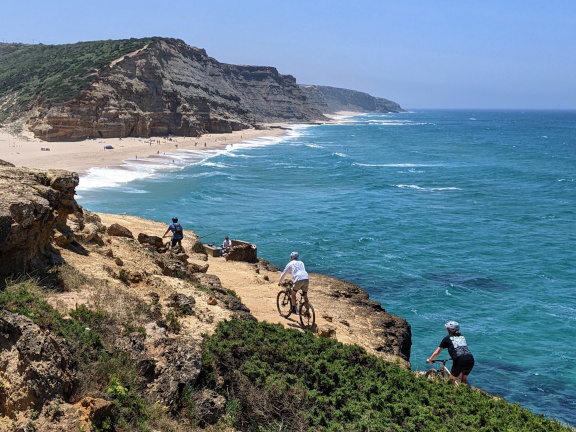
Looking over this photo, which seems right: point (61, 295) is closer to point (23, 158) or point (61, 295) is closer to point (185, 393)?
point (185, 393)

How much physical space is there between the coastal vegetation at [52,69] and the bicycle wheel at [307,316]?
63.3 metres

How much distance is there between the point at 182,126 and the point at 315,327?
73.1 m

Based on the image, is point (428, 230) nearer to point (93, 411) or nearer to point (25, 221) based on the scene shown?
point (25, 221)

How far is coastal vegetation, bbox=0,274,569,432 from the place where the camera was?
5.74 metres

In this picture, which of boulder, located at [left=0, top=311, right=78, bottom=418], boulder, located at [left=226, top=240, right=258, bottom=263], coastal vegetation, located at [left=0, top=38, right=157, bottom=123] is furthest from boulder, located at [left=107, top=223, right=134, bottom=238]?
coastal vegetation, located at [left=0, top=38, right=157, bottom=123]

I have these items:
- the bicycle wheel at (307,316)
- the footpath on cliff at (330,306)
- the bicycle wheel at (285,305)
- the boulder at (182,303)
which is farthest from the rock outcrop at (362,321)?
the boulder at (182,303)

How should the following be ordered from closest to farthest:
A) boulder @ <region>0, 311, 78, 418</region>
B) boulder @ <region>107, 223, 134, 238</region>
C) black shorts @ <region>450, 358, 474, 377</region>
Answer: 1. boulder @ <region>0, 311, 78, 418</region>
2. black shorts @ <region>450, 358, 474, 377</region>
3. boulder @ <region>107, 223, 134, 238</region>

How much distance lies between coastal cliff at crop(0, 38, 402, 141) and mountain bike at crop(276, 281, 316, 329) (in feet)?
194

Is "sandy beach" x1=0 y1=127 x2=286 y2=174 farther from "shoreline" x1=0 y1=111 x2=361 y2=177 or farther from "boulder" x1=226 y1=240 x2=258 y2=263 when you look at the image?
"boulder" x1=226 y1=240 x2=258 y2=263

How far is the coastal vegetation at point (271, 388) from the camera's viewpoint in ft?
18.8

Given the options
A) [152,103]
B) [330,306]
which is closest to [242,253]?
[330,306]

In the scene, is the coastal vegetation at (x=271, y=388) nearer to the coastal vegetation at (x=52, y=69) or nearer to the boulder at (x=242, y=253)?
the boulder at (x=242, y=253)

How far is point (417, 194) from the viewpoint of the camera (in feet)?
142

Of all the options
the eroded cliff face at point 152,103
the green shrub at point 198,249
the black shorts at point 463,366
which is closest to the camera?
the black shorts at point 463,366
